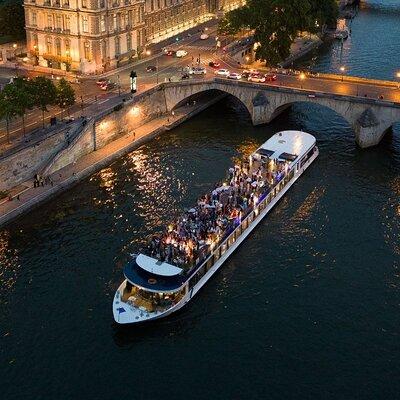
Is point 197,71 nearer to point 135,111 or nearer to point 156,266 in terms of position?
point 135,111

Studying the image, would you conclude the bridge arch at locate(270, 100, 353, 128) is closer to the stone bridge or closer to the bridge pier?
the stone bridge

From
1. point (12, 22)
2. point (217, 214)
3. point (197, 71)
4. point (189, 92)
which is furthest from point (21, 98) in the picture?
point (12, 22)

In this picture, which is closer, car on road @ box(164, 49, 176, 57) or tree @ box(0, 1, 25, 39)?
car on road @ box(164, 49, 176, 57)

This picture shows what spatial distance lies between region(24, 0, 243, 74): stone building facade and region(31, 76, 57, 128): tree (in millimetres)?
30721

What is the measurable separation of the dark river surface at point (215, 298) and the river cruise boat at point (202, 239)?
1968 mm

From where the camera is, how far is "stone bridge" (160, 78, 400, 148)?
130250 millimetres

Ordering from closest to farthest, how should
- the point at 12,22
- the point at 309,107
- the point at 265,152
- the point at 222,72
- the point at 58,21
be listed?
the point at 265,152 → the point at 222,72 → the point at 58,21 → the point at 309,107 → the point at 12,22

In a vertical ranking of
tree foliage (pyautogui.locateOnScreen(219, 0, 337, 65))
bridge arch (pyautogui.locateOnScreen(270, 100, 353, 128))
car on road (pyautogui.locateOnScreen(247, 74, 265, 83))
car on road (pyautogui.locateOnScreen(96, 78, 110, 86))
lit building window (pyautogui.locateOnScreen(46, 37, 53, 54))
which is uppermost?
tree foliage (pyautogui.locateOnScreen(219, 0, 337, 65))

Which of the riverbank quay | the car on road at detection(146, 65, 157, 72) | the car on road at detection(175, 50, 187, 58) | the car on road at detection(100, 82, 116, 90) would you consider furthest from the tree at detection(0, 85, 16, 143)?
the car on road at detection(175, 50, 187, 58)

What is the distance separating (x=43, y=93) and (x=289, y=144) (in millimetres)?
A: 45454

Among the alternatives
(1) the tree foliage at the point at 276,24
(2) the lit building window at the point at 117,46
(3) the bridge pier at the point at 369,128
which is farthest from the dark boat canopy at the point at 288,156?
(2) the lit building window at the point at 117,46

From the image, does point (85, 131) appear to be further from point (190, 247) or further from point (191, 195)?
point (190, 247)

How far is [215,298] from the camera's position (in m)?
85.7

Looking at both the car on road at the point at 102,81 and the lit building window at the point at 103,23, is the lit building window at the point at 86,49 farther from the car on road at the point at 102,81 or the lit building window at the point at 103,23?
the car on road at the point at 102,81
